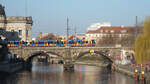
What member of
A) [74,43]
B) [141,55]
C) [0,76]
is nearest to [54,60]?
[74,43]

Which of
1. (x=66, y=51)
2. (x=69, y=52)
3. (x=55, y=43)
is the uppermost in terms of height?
(x=55, y=43)

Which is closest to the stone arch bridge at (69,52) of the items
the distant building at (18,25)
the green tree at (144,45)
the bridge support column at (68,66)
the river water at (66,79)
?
the bridge support column at (68,66)

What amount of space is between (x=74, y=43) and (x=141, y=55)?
34.3 m

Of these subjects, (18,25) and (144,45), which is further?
(18,25)

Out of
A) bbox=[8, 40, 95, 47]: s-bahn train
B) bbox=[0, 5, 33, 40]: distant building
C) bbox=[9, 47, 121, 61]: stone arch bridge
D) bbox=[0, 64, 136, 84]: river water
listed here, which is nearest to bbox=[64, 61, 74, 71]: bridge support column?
bbox=[9, 47, 121, 61]: stone arch bridge

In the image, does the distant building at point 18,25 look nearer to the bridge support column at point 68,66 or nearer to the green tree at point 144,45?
the bridge support column at point 68,66

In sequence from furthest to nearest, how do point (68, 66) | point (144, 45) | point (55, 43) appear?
point (55, 43)
point (68, 66)
point (144, 45)

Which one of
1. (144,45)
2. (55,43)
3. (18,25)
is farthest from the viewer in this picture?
(18,25)

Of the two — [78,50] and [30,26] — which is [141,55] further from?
[30,26]

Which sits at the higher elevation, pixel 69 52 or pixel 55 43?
pixel 55 43

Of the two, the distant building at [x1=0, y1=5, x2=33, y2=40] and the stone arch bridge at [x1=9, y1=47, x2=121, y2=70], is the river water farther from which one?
the distant building at [x1=0, y1=5, x2=33, y2=40]

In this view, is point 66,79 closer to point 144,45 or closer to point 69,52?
point 144,45

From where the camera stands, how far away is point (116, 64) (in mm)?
72438

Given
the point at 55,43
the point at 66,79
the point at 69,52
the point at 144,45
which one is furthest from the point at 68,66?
the point at 144,45
